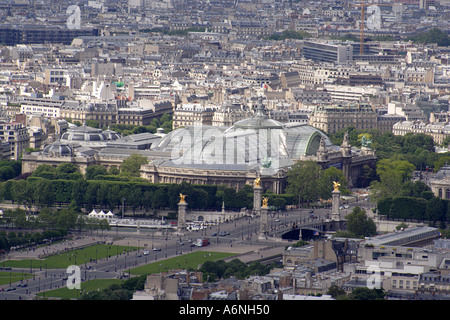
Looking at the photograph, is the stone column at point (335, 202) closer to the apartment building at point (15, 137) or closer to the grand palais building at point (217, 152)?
the grand palais building at point (217, 152)

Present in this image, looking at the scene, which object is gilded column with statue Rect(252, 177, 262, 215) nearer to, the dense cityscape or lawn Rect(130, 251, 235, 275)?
the dense cityscape

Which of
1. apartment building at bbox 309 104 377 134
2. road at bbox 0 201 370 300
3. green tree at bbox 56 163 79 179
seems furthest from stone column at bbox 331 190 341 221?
apartment building at bbox 309 104 377 134

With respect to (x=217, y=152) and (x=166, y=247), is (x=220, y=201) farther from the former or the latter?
(x=166, y=247)

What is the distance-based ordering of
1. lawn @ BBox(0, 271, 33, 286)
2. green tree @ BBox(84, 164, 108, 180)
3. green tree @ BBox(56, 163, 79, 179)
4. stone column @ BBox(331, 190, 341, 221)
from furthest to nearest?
green tree @ BBox(84, 164, 108, 180), green tree @ BBox(56, 163, 79, 179), stone column @ BBox(331, 190, 341, 221), lawn @ BBox(0, 271, 33, 286)
